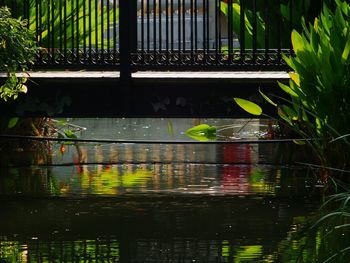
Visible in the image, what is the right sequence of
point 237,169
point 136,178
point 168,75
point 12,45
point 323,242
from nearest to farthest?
point 323,242
point 12,45
point 136,178
point 168,75
point 237,169

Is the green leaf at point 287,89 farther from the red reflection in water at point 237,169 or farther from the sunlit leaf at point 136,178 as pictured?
the sunlit leaf at point 136,178

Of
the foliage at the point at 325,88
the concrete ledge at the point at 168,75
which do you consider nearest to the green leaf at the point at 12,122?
the concrete ledge at the point at 168,75

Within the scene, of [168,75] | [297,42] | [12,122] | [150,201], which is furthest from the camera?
[12,122]

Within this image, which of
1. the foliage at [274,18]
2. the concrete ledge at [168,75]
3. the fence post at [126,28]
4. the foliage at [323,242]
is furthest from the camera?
the foliage at [274,18]

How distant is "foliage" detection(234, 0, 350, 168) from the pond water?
0.50 meters

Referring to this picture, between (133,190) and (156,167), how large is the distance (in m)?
1.98

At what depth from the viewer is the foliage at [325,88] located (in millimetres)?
11539

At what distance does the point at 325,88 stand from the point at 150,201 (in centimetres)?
188

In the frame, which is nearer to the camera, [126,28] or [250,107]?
[250,107]

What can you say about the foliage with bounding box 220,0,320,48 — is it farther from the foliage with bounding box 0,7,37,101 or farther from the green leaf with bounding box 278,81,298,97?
the foliage with bounding box 0,7,37,101

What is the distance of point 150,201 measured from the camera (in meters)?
11.3

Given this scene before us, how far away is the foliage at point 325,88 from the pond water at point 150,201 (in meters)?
0.50

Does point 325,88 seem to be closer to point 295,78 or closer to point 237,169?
point 295,78

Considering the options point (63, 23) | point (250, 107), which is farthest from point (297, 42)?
point (63, 23)
